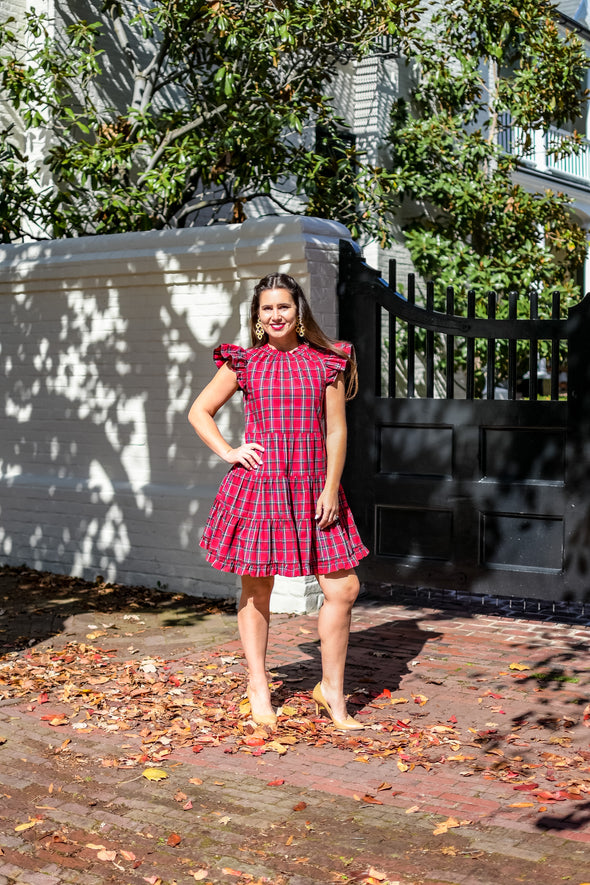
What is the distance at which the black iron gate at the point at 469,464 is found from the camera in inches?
259

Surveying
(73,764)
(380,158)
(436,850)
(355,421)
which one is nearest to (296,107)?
(380,158)

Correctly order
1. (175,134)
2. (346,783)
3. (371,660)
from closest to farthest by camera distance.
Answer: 1. (346,783)
2. (371,660)
3. (175,134)

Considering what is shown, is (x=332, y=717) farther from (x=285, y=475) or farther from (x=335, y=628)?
(x=285, y=475)

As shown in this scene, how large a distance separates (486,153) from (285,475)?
1009cm

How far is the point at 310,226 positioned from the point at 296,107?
4.30 meters

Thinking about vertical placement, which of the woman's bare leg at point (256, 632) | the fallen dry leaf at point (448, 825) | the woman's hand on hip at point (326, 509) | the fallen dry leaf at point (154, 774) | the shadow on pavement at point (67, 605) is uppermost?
the woman's hand on hip at point (326, 509)

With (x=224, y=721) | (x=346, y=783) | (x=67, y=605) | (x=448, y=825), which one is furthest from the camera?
(x=67, y=605)

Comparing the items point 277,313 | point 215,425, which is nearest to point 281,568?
point 215,425

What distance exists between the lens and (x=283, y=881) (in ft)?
12.0

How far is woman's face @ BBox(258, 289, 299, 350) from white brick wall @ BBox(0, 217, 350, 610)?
2267 millimetres

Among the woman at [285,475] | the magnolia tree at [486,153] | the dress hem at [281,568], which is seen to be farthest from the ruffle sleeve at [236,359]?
the magnolia tree at [486,153]

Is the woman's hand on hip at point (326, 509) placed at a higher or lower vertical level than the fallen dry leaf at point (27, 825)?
higher

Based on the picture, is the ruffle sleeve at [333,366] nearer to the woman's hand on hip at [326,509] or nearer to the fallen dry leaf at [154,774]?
the woman's hand on hip at [326,509]

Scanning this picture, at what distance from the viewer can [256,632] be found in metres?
5.30
